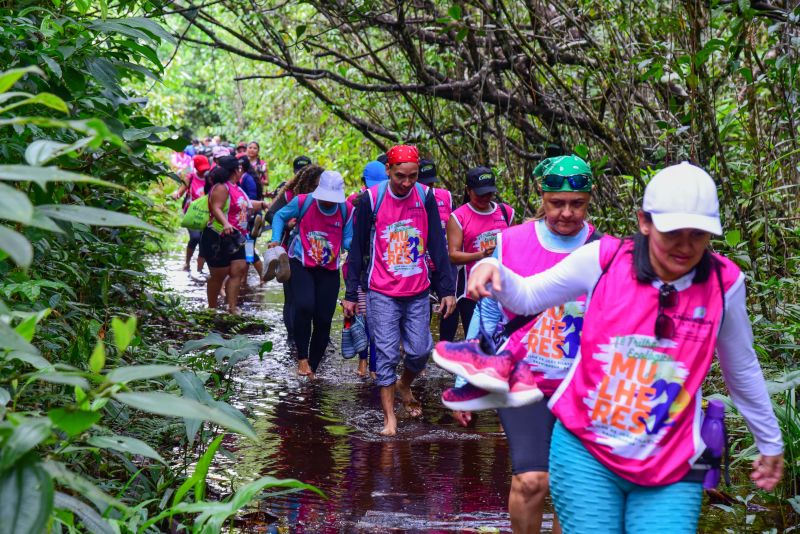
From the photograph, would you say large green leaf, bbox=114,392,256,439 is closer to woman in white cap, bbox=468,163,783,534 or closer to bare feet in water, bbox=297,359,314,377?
woman in white cap, bbox=468,163,783,534

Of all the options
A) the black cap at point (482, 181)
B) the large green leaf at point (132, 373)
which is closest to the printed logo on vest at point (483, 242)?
the black cap at point (482, 181)

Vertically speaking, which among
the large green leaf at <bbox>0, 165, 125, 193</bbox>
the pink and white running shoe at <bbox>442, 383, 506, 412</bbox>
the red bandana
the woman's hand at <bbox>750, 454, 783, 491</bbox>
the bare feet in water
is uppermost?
the red bandana

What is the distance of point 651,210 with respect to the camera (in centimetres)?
332

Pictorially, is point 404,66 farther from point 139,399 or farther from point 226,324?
point 139,399

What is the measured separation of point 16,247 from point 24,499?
20.8 inches

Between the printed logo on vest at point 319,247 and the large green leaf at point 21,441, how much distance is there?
773 cm

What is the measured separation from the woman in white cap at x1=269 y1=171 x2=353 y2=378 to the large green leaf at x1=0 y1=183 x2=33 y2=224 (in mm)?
7663

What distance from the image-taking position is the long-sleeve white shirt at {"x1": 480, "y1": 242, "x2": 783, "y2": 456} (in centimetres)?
340

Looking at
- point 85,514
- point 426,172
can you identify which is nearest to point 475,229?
point 426,172

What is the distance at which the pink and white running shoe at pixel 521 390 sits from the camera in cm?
338

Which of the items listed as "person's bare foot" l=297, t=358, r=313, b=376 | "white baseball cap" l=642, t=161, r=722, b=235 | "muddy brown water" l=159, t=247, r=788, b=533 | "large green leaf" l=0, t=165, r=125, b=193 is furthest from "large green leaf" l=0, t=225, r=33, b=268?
"person's bare foot" l=297, t=358, r=313, b=376

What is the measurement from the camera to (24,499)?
6.79ft

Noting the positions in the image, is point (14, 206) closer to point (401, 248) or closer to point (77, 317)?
point (77, 317)

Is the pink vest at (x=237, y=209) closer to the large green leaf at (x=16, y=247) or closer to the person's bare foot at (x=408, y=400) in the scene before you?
the person's bare foot at (x=408, y=400)
